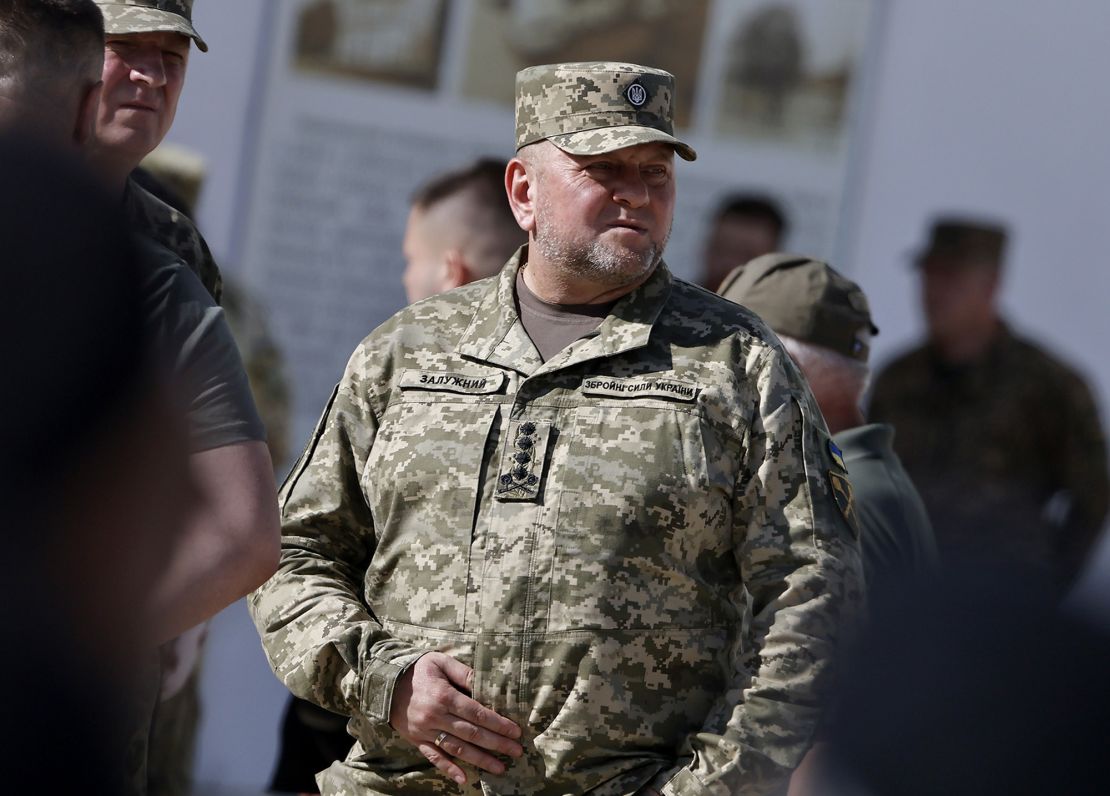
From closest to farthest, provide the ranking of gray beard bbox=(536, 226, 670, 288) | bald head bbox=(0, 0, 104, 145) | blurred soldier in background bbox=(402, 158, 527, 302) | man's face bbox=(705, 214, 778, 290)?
bald head bbox=(0, 0, 104, 145) < gray beard bbox=(536, 226, 670, 288) < blurred soldier in background bbox=(402, 158, 527, 302) < man's face bbox=(705, 214, 778, 290)

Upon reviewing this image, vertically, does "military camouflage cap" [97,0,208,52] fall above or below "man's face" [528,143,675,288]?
above

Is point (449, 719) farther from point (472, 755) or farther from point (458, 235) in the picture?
point (458, 235)

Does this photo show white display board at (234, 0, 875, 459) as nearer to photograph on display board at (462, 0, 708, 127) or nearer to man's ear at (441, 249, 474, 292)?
photograph on display board at (462, 0, 708, 127)

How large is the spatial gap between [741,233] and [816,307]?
1.95 metres

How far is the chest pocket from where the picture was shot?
271 cm

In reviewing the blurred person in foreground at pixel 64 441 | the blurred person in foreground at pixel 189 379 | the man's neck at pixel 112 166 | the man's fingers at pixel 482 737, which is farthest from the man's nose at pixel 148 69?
the blurred person in foreground at pixel 64 441

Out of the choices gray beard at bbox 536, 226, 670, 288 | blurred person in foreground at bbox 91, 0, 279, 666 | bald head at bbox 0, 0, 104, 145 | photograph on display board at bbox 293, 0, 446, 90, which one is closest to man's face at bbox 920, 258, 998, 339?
photograph on display board at bbox 293, 0, 446, 90

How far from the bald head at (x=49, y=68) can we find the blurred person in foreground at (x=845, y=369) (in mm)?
1720

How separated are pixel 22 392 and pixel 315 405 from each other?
3.77m

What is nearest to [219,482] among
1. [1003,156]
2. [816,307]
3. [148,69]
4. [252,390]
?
[148,69]

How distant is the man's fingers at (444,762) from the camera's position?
2646 millimetres

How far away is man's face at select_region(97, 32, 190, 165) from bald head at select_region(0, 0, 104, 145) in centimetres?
87

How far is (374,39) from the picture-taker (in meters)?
5.46

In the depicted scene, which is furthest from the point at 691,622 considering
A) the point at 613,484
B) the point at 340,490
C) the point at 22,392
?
the point at 22,392
